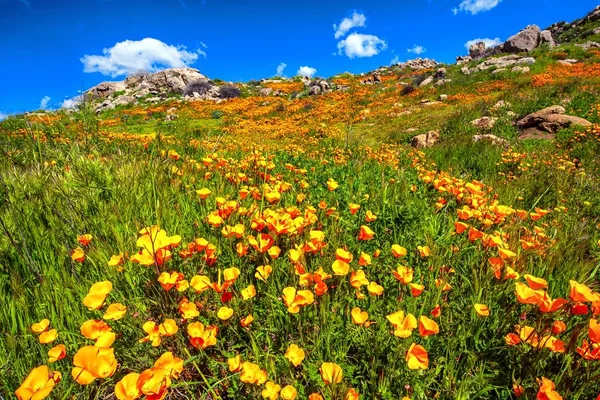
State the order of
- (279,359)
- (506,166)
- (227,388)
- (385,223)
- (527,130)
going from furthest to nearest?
(527,130) → (506,166) → (385,223) → (279,359) → (227,388)

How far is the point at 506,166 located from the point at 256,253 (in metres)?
6.59

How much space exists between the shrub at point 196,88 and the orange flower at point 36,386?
34.0m

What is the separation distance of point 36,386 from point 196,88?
35.4m

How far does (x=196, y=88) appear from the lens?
33031 millimetres

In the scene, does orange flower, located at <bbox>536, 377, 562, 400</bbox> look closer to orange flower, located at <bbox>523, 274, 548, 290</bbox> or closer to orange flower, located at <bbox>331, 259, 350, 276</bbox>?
orange flower, located at <bbox>523, 274, 548, 290</bbox>

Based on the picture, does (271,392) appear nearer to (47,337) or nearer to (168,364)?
(168,364)

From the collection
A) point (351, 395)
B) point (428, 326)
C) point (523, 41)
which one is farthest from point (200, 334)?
point (523, 41)

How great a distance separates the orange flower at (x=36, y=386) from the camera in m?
1.12

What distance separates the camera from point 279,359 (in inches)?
68.8

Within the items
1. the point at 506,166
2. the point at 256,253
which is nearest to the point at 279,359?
the point at 256,253

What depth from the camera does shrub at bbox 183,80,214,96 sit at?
32.4 m

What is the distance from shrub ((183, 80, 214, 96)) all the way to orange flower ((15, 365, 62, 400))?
3400cm

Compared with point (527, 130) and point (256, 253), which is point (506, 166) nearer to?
point (527, 130)

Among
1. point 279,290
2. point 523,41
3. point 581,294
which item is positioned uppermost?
point 523,41
